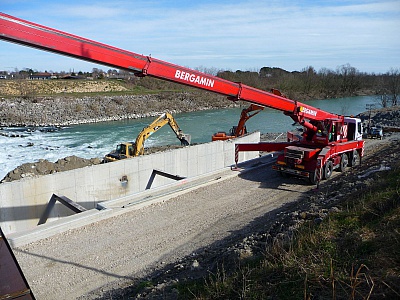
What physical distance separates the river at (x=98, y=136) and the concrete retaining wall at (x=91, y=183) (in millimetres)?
10010

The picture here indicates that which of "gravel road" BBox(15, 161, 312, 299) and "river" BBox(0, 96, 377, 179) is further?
"river" BBox(0, 96, 377, 179)

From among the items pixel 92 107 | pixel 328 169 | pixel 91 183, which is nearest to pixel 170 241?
pixel 91 183

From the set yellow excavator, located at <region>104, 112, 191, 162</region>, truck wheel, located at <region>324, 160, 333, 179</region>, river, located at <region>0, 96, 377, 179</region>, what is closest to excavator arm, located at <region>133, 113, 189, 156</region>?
yellow excavator, located at <region>104, 112, 191, 162</region>

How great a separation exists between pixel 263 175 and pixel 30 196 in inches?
339

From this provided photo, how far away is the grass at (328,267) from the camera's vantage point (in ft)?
13.5

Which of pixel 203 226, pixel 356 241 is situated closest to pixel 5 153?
pixel 203 226

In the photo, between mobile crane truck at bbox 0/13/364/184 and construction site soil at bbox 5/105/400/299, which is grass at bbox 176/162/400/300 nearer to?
construction site soil at bbox 5/105/400/299

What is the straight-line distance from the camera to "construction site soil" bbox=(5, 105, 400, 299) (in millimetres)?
6590

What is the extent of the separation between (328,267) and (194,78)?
5957mm

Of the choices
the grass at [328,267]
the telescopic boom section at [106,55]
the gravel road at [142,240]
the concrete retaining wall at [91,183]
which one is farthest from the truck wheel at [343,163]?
the grass at [328,267]

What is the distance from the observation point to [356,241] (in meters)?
5.18

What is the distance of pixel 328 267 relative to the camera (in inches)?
181

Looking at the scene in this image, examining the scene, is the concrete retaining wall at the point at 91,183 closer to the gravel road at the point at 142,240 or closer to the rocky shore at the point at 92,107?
the gravel road at the point at 142,240

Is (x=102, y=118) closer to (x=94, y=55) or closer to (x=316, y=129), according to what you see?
(x=316, y=129)
